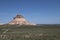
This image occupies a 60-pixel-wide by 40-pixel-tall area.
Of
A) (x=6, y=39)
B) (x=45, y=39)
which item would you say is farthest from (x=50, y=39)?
(x=6, y=39)

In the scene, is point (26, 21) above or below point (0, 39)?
above

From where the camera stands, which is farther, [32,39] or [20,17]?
[20,17]

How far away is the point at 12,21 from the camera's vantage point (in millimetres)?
192375

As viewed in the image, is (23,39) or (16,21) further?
(16,21)

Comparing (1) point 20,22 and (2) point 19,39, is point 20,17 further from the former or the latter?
(2) point 19,39

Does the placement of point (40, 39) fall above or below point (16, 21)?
below

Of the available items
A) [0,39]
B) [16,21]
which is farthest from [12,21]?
[0,39]

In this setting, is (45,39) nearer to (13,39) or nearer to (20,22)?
(13,39)

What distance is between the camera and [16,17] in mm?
192375

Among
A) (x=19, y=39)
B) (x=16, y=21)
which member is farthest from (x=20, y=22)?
(x=19, y=39)

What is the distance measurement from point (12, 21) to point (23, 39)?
15065 cm

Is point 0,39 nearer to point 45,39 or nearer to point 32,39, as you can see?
point 32,39

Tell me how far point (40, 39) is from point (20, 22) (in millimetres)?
148983

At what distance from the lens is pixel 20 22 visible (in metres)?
191
